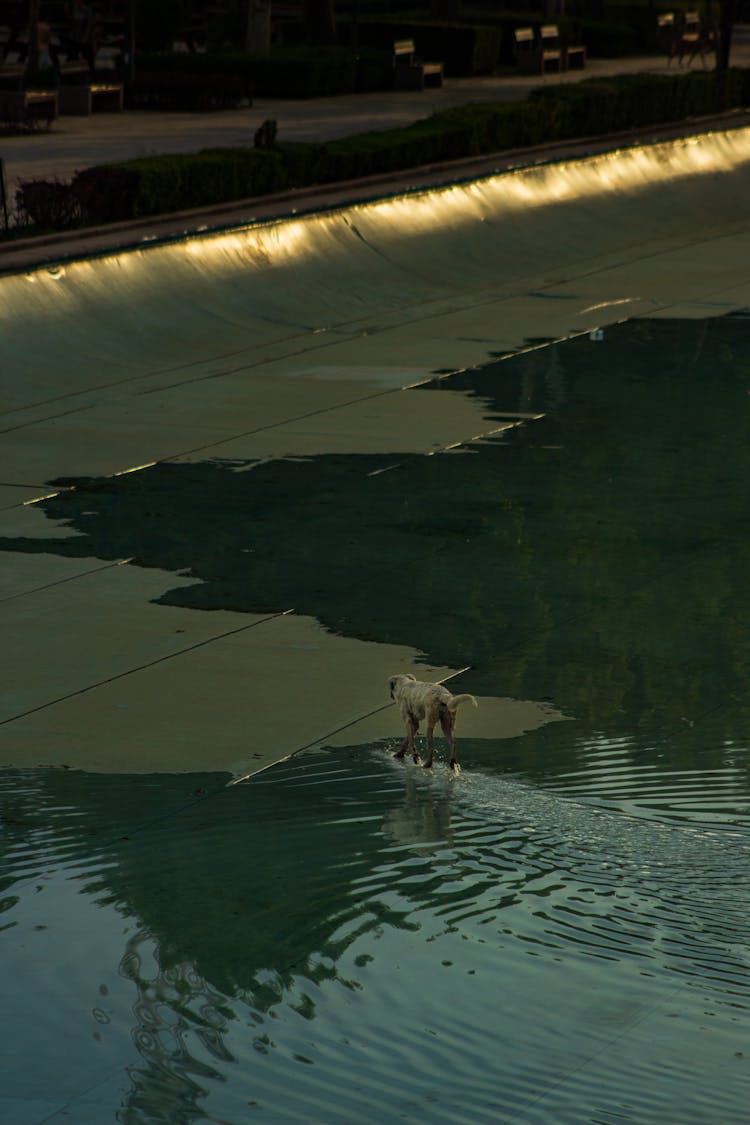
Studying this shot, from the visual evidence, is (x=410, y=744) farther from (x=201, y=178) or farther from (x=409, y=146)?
(x=409, y=146)

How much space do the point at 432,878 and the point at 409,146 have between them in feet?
65.2

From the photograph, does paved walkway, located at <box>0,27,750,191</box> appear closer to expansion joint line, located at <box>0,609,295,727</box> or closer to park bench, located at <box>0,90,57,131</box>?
park bench, located at <box>0,90,57,131</box>

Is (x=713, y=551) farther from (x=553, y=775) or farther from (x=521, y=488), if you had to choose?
(x=553, y=775)

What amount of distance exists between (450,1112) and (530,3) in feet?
178

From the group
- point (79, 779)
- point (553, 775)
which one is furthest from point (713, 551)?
point (79, 779)

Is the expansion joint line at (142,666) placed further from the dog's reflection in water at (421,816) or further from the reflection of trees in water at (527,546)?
the dog's reflection in water at (421,816)

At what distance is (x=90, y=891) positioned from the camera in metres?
7.09

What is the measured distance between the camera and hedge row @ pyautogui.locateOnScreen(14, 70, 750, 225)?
2141 cm

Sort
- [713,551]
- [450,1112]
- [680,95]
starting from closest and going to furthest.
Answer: [450,1112] < [713,551] < [680,95]

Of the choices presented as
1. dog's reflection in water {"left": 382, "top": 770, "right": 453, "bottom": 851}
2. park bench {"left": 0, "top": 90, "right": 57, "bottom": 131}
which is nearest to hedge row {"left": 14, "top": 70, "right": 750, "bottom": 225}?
park bench {"left": 0, "top": 90, "right": 57, "bottom": 131}

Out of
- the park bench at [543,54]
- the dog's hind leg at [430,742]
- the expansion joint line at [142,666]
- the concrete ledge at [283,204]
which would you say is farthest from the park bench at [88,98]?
the dog's hind leg at [430,742]

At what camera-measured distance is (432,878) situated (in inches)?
283

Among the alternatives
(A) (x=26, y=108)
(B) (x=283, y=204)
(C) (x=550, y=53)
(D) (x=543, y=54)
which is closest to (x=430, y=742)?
(B) (x=283, y=204)

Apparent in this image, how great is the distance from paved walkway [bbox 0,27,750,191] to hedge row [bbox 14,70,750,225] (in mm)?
1829
